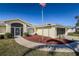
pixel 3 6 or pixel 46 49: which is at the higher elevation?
pixel 3 6

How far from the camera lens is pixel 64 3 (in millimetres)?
7328

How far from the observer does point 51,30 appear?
290 inches

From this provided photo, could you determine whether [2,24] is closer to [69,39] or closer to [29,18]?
[29,18]

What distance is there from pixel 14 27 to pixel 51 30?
43 centimetres

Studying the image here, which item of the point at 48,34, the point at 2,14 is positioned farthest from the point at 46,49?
the point at 2,14

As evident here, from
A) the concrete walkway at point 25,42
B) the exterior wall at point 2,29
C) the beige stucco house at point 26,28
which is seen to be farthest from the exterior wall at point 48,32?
the exterior wall at point 2,29

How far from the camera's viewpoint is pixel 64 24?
738 cm

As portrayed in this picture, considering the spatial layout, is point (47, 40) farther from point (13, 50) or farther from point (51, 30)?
point (13, 50)

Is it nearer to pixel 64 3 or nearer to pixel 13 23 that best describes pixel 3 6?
pixel 13 23

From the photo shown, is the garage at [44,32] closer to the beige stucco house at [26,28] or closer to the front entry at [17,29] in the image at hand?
the beige stucco house at [26,28]

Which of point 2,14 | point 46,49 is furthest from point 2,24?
point 46,49

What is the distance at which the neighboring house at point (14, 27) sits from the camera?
288 inches

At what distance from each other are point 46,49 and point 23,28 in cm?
36

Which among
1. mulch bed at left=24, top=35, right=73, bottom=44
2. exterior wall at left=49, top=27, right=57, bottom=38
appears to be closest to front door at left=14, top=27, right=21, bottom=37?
mulch bed at left=24, top=35, right=73, bottom=44
